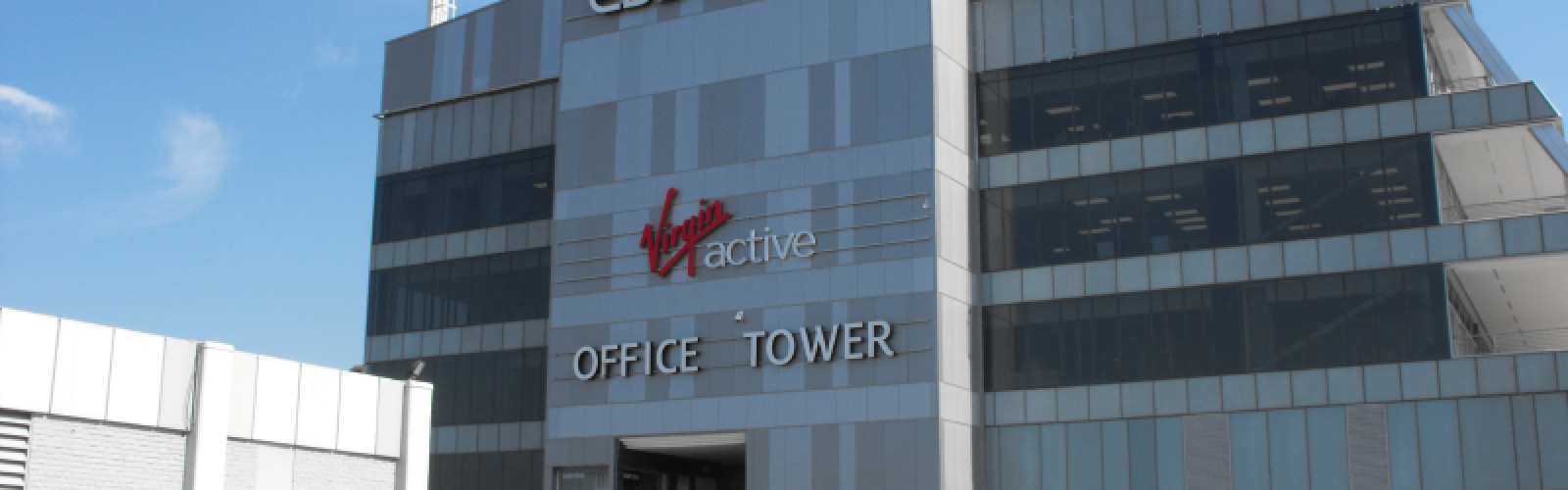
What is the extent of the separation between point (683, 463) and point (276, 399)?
21.1 m

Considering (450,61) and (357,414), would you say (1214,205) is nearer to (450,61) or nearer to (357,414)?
(357,414)

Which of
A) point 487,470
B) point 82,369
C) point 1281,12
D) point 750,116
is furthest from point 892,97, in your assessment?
point 82,369

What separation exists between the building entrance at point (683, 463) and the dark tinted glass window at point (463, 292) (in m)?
7.71

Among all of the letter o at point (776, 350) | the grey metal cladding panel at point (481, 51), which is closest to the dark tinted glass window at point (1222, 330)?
the letter o at point (776, 350)

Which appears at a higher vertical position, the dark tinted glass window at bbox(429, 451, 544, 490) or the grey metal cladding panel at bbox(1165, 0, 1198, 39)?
the grey metal cladding panel at bbox(1165, 0, 1198, 39)

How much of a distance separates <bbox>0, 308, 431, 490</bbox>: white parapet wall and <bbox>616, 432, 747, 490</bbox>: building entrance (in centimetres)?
1213

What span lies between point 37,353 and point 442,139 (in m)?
31.9

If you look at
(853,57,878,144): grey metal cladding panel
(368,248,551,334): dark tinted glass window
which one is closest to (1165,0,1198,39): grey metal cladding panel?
(853,57,878,144): grey metal cladding panel

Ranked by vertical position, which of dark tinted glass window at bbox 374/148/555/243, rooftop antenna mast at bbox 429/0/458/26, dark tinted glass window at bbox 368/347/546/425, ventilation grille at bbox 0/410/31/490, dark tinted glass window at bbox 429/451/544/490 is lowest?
ventilation grille at bbox 0/410/31/490

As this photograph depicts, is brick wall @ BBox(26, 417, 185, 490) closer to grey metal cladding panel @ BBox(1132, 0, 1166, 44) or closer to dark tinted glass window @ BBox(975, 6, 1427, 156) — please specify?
dark tinted glass window @ BBox(975, 6, 1427, 156)

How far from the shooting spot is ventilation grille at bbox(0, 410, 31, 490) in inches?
1066

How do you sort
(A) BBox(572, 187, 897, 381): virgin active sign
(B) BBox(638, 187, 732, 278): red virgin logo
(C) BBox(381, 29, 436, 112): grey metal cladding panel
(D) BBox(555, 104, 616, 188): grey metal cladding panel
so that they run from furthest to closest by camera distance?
(C) BBox(381, 29, 436, 112): grey metal cladding panel, (D) BBox(555, 104, 616, 188): grey metal cladding panel, (B) BBox(638, 187, 732, 278): red virgin logo, (A) BBox(572, 187, 897, 381): virgin active sign

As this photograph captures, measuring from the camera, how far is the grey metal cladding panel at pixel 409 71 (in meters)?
59.8

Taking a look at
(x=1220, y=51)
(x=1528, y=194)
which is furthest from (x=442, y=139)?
(x=1528, y=194)
